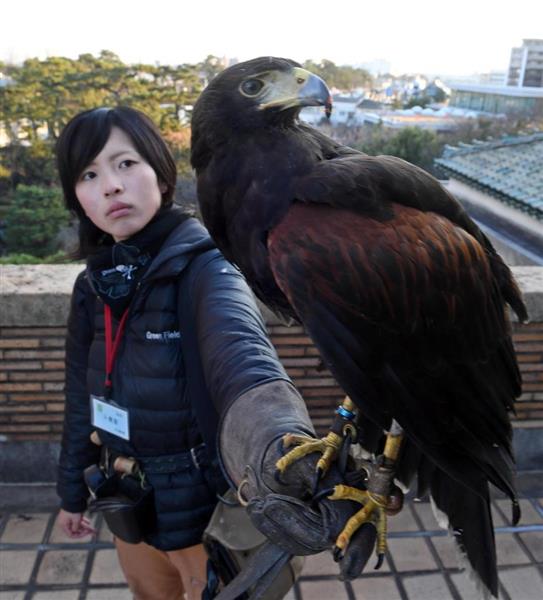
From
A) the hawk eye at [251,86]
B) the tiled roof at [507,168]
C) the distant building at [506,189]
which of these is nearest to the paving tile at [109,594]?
the hawk eye at [251,86]

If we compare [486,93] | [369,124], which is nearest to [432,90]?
[486,93]

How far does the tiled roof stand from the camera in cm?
886

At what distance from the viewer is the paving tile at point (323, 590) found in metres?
2.66

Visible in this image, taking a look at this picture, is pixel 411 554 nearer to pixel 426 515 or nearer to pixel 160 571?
pixel 426 515

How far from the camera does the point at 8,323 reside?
288cm

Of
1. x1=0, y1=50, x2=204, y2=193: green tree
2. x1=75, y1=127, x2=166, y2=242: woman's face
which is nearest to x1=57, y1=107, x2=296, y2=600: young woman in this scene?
x1=75, y1=127, x2=166, y2=242: woman's face

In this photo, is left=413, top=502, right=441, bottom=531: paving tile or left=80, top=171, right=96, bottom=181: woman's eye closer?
left=80, top=171, right=96, bottom=181: woman's eye

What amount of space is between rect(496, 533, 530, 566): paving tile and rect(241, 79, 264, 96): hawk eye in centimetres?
249

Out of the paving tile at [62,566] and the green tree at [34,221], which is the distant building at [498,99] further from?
the paving tile at [62,566]

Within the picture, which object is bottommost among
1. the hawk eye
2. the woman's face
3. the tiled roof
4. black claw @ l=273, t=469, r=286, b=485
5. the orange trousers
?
the tiled roof

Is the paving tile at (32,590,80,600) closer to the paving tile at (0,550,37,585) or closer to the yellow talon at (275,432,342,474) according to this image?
the paving tile at (0,550,37,585)

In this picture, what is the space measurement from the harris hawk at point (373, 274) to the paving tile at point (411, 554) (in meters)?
1.13

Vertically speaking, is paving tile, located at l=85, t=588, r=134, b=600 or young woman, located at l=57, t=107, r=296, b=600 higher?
young woman, located at l=57, t=107, r=296, b=600

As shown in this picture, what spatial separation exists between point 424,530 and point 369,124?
26606 millimetres
